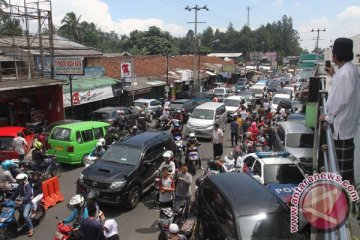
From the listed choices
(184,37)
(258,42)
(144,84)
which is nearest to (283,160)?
(144,84)

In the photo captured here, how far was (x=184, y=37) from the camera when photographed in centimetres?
15738

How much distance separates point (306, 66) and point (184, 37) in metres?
123

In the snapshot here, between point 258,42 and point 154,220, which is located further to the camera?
point 258,42

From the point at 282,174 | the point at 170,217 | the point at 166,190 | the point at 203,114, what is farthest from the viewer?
the point at 203,114

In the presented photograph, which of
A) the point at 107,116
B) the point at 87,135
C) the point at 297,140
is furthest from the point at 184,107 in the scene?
the point at 297,140

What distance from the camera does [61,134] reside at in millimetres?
15578

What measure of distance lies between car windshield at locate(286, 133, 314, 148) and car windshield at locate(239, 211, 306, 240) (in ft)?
27.1

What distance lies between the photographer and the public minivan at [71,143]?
603 inches

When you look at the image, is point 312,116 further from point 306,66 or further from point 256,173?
point 306,66

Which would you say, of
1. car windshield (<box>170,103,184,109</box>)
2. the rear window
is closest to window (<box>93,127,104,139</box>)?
the rear window

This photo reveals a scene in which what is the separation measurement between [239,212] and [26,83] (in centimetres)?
1666

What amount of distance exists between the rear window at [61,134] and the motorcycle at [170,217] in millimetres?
7516

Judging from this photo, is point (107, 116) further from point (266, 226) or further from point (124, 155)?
point (266, 226)

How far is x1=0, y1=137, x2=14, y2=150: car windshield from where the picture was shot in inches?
598
